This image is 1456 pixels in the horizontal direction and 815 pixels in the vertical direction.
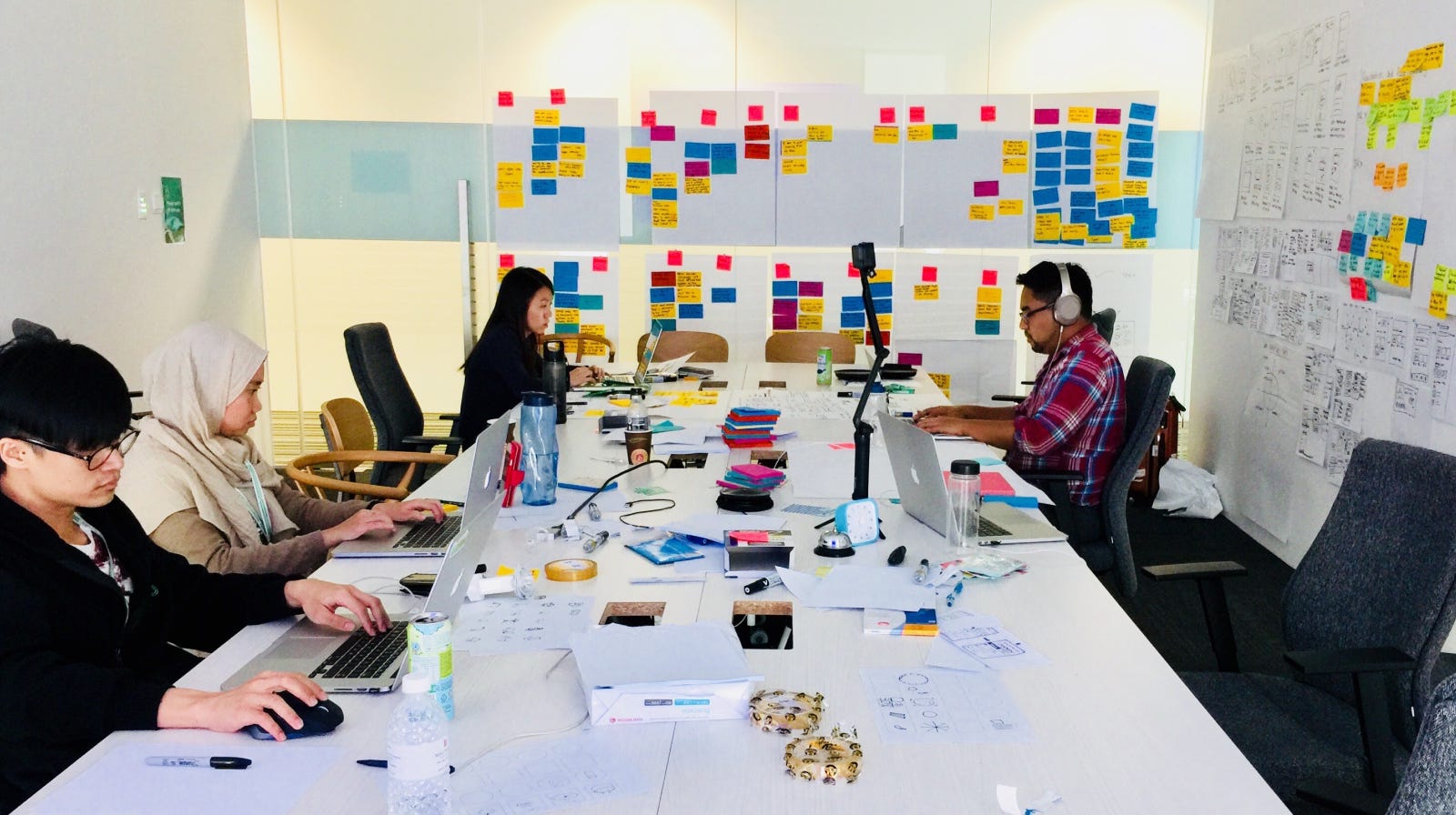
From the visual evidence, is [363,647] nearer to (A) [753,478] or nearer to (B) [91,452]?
(B) [91,452]

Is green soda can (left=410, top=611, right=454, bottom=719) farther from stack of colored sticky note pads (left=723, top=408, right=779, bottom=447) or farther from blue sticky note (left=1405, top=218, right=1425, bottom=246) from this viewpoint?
blue sticky note (left=1405, top=218, right=1425, bottom=246)

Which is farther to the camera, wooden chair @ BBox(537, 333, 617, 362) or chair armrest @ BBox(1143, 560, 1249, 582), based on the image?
wooden chair @ BBox(537, 333, 617, 362)

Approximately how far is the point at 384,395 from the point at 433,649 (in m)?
2.95

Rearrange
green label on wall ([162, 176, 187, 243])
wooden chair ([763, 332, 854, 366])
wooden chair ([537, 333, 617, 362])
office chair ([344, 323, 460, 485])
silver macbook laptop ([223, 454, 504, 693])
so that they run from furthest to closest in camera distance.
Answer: wooden chair ([537, 333, 617, 362])
wooden chair ([763, 332, 854, 366])
green label on wall ([162, 176, 187, 243])
office chair ([344, 323, 460, 485])
silver macbook laptop ([223, 454, 504, 693])

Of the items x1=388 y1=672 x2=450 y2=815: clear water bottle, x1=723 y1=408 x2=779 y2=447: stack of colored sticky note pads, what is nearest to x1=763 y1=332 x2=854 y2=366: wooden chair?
x1=723 y1=408 x2=779 y2=447: stack of colored sticky note pads

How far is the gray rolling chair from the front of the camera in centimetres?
199

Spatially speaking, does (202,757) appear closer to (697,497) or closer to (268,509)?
(268,509)

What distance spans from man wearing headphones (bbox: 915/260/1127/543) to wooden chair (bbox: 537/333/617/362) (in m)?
2.69

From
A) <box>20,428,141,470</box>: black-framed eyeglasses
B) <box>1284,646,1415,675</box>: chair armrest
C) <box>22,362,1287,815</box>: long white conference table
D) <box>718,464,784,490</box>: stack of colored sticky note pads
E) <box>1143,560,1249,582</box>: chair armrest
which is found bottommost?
<box>1143,560,1249,582</box>: chair armrest

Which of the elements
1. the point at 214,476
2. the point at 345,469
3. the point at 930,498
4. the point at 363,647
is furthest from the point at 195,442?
the point at 345,469

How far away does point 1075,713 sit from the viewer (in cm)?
168

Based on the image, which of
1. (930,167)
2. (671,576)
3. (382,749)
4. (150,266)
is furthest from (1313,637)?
(150,266)

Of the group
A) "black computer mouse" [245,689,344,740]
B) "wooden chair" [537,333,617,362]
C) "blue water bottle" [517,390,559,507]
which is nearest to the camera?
"black computer mouse" [245,689,344,740]

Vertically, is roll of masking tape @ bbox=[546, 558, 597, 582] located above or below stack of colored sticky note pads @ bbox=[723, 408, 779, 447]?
below
